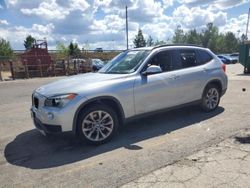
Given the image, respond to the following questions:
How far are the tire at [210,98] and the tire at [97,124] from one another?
266cm

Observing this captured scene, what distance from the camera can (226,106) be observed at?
765 cm

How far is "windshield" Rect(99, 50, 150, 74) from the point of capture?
5.62 m

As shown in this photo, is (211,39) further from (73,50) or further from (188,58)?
(188,58)

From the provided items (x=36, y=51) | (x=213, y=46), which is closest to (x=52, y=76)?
(x=36, y=51)

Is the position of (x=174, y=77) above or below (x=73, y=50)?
below

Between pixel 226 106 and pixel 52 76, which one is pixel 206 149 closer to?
pixel 226 106

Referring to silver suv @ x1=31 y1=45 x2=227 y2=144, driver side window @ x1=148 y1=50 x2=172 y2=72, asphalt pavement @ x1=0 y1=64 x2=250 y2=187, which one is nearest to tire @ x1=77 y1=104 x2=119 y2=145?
silver suv @ x1=31 y1=45 x2=227 y2=144

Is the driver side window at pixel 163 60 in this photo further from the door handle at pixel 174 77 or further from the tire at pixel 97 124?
the tire at pixel 97 124

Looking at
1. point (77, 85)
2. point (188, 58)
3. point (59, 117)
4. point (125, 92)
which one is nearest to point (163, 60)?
point (188, 58)

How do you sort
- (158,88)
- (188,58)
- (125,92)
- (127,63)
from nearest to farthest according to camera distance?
(125,92)
(158,88)
(127,63)
(188,58)

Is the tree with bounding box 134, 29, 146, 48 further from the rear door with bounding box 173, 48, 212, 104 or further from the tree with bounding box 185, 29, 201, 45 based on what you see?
the rear door with bounding box 173, 48, 212, 104

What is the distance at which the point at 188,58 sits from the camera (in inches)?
257

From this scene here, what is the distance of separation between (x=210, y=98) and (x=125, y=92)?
9.09 ft

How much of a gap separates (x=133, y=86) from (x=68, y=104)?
50.3 inches
